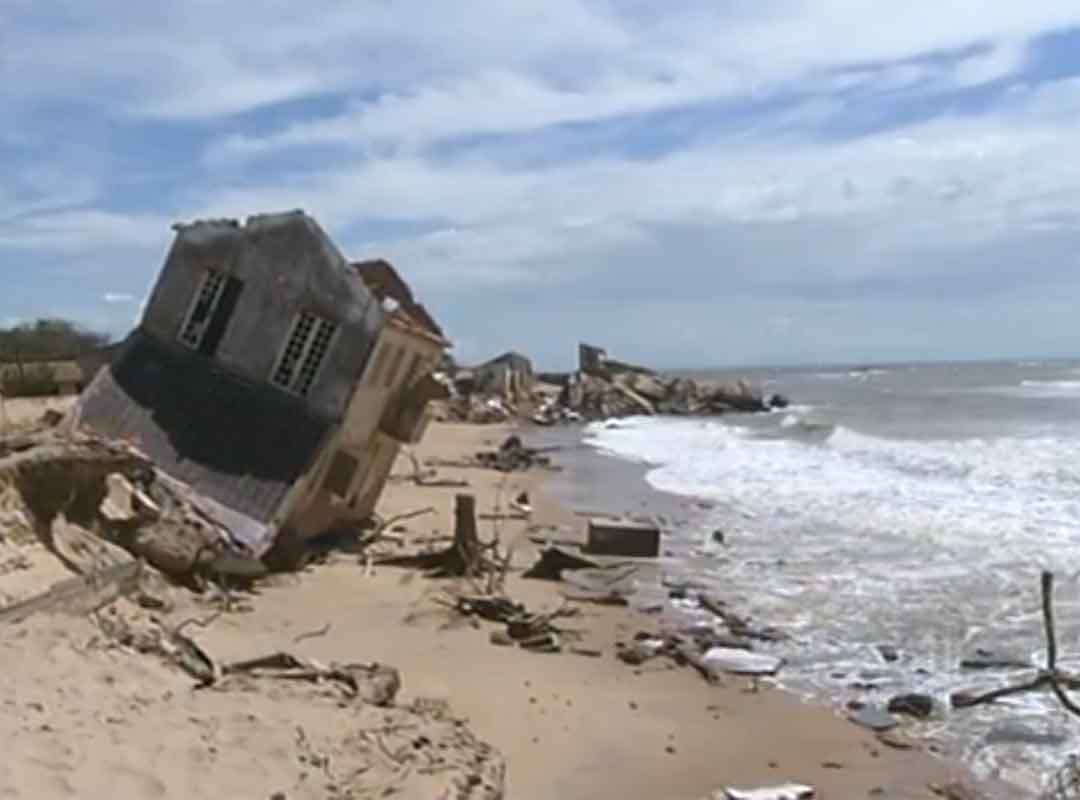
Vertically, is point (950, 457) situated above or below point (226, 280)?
below

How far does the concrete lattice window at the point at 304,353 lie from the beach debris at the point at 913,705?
1061 centimetres

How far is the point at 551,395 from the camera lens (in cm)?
7919

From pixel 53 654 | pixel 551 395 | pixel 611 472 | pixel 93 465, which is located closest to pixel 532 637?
pixel 93 465

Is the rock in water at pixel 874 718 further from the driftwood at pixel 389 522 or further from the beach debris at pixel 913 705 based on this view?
the driftwood at pixel 389 522

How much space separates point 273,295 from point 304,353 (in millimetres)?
1320

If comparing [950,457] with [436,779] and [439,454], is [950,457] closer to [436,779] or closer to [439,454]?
[439,454]

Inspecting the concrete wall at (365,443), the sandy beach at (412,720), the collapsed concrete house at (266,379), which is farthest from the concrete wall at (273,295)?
the sandy beach at (412,720)

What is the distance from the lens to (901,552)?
22.3 m

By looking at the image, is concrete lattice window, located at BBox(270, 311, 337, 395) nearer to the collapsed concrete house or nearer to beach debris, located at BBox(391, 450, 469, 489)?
the collapsed concrete house

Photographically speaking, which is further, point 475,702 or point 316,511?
point 316,511

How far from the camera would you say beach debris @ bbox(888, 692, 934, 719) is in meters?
12.7

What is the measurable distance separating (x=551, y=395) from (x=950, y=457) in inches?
1626

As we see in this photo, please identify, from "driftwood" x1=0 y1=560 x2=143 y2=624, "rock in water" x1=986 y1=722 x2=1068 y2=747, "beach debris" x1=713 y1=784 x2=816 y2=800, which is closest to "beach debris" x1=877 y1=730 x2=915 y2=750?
"rock in water" x1=986 y1=722 x2=1068 y2=747

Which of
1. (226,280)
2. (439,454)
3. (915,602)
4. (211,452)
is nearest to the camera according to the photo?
(915,602)
